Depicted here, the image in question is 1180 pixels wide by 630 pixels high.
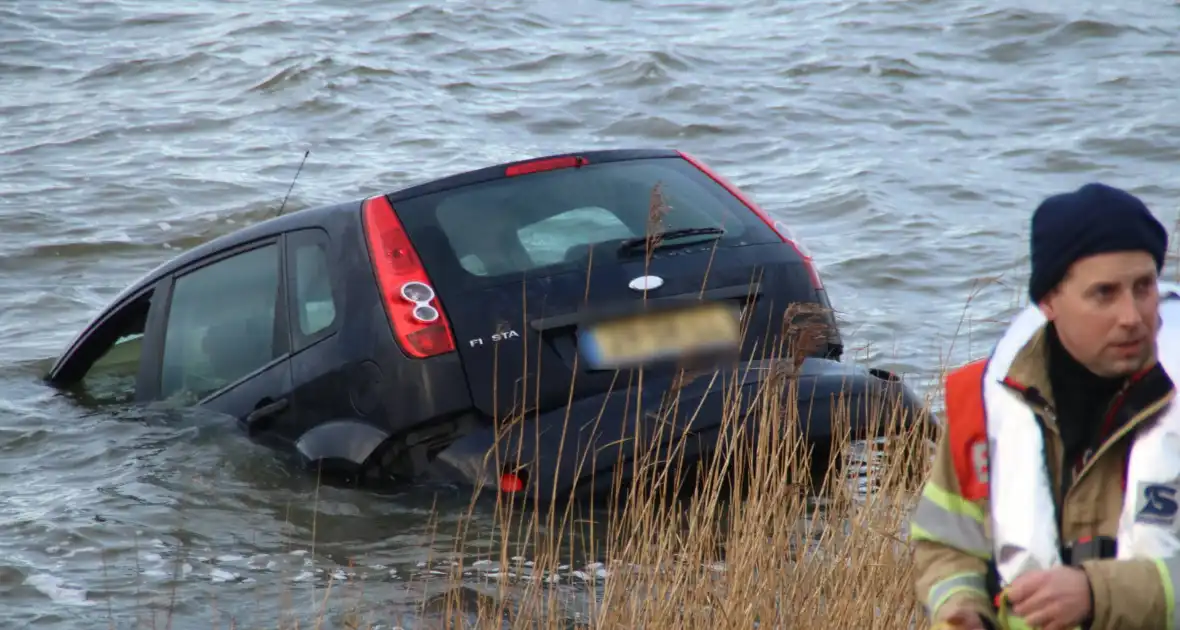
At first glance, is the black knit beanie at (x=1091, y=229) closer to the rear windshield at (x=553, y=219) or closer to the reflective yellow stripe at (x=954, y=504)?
the reflective yellow stripe at (x=954, y=504)

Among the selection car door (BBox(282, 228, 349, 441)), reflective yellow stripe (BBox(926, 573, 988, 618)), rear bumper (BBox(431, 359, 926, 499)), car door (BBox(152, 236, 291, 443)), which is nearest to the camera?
reflective yellow stripe (BBox(926, 573, 988, 618))

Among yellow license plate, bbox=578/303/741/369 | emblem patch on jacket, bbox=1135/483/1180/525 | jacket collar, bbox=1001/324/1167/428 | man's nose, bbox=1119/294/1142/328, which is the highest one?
man's nose, bbox=1119/294/1142/328

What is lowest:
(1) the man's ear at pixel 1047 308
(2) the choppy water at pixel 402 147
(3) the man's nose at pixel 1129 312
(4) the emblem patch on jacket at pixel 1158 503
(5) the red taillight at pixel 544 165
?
(2) the choppy water at pixel 402 147

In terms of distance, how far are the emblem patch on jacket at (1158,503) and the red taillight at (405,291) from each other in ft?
12.0

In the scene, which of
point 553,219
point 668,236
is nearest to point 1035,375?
point 668,236

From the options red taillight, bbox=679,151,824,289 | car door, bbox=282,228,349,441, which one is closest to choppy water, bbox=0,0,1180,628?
car door, bbox=282,228,349,441

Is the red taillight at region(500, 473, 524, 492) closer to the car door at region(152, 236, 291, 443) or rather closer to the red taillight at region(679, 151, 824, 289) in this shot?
the car door at region(152, 236, 291, 443)

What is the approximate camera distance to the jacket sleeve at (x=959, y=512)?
2578 mm

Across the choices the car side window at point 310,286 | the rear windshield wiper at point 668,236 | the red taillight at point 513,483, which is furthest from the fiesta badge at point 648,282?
the car side window at point 310,286

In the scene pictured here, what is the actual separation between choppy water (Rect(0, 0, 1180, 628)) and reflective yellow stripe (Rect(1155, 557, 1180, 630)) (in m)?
3.37

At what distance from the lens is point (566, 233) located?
20.1 feet

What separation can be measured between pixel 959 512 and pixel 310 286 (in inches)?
162

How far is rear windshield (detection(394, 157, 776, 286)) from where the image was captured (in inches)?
237

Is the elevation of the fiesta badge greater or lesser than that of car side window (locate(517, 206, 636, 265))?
lesser
